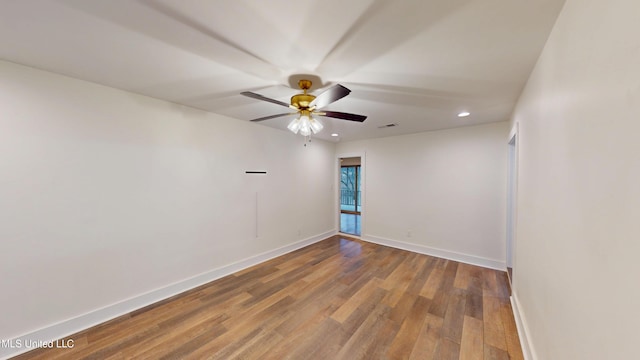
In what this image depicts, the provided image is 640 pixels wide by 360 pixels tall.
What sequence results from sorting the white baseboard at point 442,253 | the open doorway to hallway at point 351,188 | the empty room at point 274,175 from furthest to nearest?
1. the open doorway to hallway at point 351,188
2. the white baseboard at point 442,253
3. the empty room at point 274,175

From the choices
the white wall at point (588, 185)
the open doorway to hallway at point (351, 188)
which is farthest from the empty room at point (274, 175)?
the open doorway to hallway at point (351, 188)

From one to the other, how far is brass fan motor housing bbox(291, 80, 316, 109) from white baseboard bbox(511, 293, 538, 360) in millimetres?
2583

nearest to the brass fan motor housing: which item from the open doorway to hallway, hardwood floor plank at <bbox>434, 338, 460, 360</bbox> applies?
hardwood floor plank at <bbox>434, 338, 460, 360</bbox>

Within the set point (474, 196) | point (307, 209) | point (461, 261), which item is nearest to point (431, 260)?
point (461, 261)

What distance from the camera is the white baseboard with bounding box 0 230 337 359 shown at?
1801 millimetres

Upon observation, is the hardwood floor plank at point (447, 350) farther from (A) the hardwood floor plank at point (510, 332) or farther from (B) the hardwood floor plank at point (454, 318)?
(A) the hardwood floor plank at point (510, 332)

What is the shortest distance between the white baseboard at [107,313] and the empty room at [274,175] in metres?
0.02

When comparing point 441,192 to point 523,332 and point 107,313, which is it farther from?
point 107,313

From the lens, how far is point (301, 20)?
1.25m

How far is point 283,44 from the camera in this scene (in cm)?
146

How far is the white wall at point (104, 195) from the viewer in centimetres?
181

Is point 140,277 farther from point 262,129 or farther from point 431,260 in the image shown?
point 431,260

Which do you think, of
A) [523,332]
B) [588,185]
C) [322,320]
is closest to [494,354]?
[523,332]

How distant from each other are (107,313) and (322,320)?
86.3 inches
